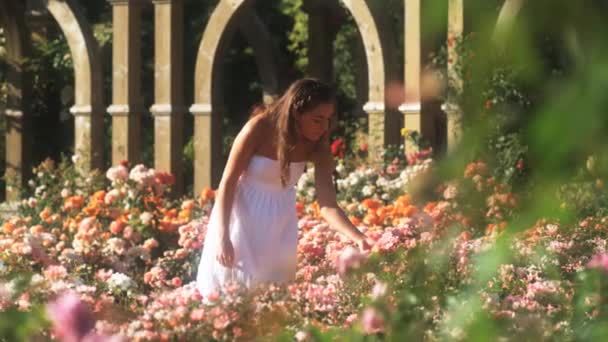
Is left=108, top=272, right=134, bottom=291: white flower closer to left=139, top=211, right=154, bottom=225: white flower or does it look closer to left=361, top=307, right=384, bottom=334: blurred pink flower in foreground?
left=139, top=211, right=154, bottom=225: white flower

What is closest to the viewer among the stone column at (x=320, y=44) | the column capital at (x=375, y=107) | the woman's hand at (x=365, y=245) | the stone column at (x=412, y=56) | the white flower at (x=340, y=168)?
the woman's hand at (x=365, y=245)

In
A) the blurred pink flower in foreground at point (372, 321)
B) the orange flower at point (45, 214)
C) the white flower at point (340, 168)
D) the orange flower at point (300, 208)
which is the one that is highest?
the white flower at point (340, 168)

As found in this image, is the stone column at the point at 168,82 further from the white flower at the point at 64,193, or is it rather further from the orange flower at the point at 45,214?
the orange flower at the point at 45,214

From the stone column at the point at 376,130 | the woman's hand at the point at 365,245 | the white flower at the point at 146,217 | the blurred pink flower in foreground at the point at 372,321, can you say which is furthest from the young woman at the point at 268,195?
the stone column at the point at 376,130

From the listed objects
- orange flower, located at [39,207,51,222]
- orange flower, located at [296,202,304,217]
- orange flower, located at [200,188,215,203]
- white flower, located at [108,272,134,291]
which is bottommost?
white flower, located at [108,272,134,291]

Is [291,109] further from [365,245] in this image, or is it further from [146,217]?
[146,217]

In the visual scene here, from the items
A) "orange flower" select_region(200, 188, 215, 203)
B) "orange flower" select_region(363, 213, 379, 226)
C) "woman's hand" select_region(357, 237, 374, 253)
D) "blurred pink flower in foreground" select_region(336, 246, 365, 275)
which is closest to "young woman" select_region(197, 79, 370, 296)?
"woman's hand" select_region(357, 237, 374, 253)

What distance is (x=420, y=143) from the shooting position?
823 centimetres

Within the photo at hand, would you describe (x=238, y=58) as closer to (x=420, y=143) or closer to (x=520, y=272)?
(x=420, y=143)

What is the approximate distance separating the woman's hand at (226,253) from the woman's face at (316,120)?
473mm

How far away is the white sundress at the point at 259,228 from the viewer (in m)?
4.86

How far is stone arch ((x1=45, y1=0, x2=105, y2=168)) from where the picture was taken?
10152 millimetres

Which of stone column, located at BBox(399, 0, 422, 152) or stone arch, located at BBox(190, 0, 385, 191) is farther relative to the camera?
stone arch, located at BBox(190, 0, 385, 191)

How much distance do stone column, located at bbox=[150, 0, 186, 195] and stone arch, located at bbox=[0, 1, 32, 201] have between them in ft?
5.34
